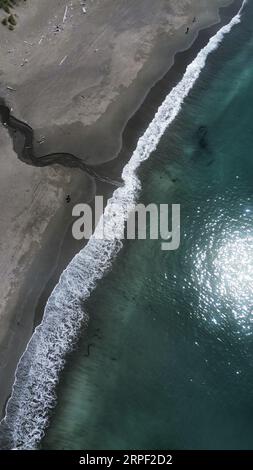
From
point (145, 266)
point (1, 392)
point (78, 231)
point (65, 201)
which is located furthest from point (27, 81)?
point (1, 392)

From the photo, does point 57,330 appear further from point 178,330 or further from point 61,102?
point 61,102

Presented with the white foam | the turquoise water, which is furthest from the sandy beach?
the turquoise water

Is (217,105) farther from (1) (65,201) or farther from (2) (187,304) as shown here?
(2) (187,304)

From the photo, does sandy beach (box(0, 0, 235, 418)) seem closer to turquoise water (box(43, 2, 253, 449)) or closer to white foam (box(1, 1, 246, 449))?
white foam (box(1, 1, 246, 449))

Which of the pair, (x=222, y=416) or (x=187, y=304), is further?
(x=187, y=304)

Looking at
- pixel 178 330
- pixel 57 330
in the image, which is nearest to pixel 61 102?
pixel 57 330

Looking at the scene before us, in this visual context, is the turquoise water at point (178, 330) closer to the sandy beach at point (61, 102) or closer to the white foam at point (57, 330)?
the white foam at point (57, 330)
